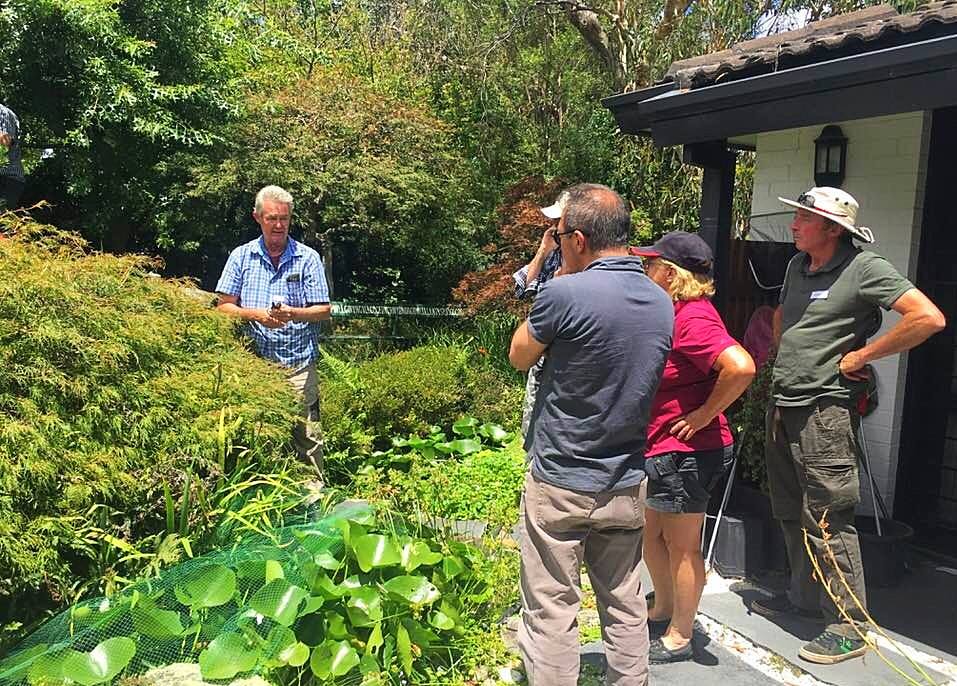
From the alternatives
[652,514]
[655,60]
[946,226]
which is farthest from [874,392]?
[655,60]

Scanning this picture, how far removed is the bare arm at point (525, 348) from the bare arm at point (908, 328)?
4.65 ft

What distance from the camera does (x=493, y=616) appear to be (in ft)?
11.1

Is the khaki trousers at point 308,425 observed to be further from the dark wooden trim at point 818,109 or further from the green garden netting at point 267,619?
the dark wooden trim at point 818,109

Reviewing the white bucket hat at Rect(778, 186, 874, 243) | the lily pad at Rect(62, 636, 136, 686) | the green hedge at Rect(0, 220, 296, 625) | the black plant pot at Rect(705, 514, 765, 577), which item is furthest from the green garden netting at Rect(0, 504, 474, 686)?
the white bucket hat at Rect(778, 186, 874, 243)

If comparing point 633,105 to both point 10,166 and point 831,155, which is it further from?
point 10,166

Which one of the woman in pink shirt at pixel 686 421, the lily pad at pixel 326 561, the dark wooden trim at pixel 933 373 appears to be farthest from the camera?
the dark wooden trim at pixel 933 373

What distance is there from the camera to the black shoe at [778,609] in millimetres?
3659

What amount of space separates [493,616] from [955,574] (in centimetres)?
265

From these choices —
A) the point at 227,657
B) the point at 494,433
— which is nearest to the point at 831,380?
the point at 227,657

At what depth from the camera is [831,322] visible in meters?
3.16

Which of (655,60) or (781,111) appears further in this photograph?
(655,60)

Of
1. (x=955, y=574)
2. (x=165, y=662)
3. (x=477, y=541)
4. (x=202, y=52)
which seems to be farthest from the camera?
(x=202, y=52)

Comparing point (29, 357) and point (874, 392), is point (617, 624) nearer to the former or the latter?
point (29, 357)

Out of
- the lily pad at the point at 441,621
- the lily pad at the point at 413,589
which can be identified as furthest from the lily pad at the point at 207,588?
the lily pad at the point at 441,621
